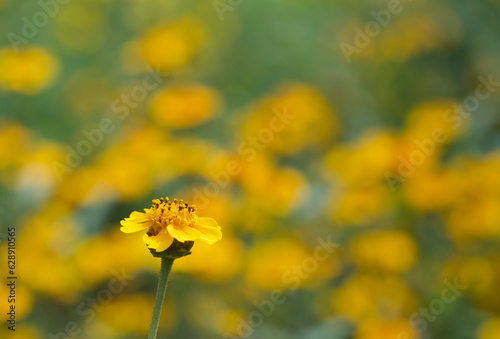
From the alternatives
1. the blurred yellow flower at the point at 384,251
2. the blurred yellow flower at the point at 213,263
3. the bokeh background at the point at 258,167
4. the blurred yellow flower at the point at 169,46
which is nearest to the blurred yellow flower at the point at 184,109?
the bokeh background at the point at 258,167

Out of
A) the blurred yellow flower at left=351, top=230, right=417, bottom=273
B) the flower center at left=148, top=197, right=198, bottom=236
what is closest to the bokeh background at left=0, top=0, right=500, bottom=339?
the blurred yellow flower at left=351, top=230, right=417, bottom=273

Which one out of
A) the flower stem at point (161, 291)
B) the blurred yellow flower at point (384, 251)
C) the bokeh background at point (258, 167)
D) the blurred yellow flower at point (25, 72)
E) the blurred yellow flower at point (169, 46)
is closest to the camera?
the flower stem at point (161, 291)

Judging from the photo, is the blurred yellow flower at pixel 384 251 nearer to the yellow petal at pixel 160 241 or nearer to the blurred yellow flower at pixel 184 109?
the blurred yellow flower at pixel 184 109

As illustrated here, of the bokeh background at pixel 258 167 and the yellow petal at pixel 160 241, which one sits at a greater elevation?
the bokeh background at pixel 258 167

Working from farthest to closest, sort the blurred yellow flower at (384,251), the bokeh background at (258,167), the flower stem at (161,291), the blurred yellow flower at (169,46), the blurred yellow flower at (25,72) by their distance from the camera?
the blurred yellow flower at (169,46) < the blurred yellow flower at (25,72) < the blurred yellow flower at (384,251) < the bokeh background at (258,167) < the flower stem at (161,291)

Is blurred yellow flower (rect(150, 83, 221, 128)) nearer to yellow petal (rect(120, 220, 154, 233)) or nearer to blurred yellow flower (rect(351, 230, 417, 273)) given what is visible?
blurred yellow flower (rect(351, 230, 417, 273))

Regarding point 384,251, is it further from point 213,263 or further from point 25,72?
point 25,72
